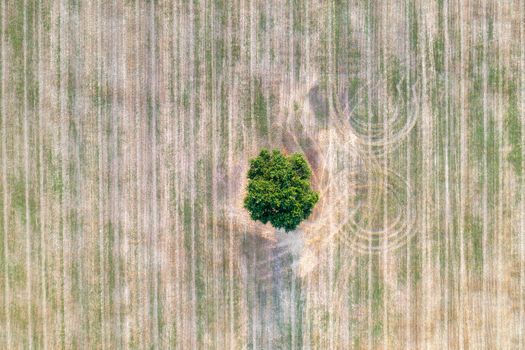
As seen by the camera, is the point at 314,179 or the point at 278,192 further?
the point at 314,179

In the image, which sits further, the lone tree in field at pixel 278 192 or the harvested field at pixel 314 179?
the harvested field at pixel 314 179

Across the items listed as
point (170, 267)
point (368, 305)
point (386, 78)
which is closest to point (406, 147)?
point (386, 78)

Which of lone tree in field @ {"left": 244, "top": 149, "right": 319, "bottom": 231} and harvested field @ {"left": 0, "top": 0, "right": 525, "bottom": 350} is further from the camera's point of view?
harvested field @ {"left": 0, "top": 0, "right": 525, "bottom": 350}

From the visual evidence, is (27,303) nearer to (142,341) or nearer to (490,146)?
(142,341)

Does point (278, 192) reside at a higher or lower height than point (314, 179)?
lower
